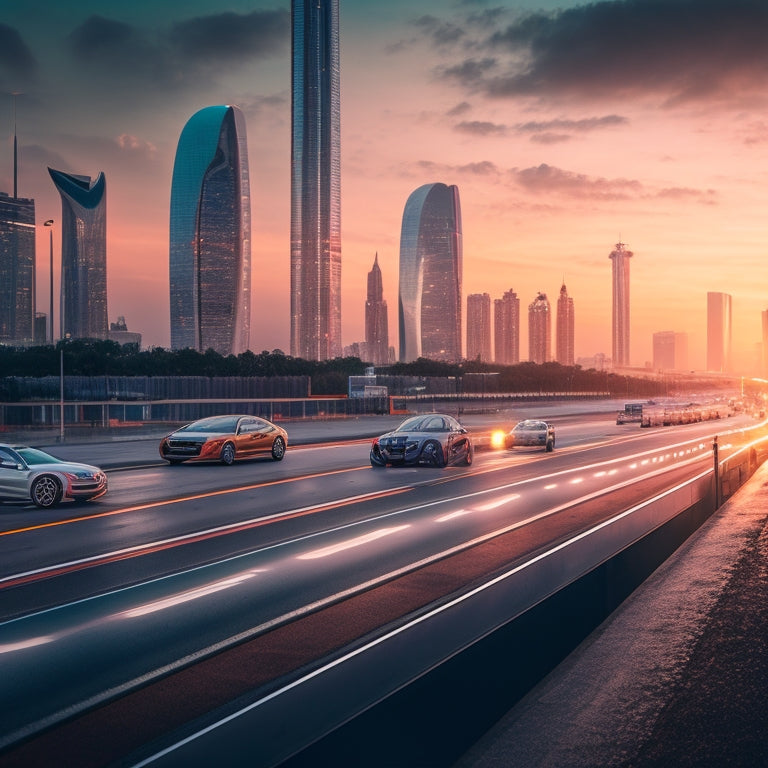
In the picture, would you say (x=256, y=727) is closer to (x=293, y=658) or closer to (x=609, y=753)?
(x=293, y=658)

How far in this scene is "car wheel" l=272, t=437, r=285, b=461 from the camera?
27.7m

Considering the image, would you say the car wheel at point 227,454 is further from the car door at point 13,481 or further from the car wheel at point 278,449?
the car door at point 13,481

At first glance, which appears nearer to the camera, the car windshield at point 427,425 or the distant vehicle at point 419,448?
the distant vehicle at point 419,448

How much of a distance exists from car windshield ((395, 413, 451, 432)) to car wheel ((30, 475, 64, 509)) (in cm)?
1151

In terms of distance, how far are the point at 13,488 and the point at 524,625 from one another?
11.6 m

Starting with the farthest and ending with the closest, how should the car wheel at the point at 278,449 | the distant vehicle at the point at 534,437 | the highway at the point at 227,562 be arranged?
the distant vehicle at the point at 534,437 → the car wheel at the point at 278,449 → the highway at the point at 227,562

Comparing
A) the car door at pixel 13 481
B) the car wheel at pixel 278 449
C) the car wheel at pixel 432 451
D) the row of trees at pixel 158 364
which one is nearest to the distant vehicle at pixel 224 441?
the car wheel at pixel 278 449

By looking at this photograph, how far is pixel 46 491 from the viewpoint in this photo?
52.4ft

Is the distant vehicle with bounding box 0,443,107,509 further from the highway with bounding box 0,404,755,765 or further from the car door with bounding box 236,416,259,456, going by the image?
the car door with bounding box 236,416,259,456

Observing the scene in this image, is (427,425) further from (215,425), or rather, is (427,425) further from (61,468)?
(61,468)

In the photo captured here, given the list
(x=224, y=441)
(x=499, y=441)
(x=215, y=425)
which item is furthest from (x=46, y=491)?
(x=499, y=441)

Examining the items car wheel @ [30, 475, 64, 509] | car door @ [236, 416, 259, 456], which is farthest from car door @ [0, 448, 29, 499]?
car door @ [236, 416, 259, 456]

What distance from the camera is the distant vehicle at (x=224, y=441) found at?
2500 centimetres

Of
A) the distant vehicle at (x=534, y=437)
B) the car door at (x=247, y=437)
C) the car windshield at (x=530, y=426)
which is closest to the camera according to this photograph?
the car door at (x=247, y=437)
